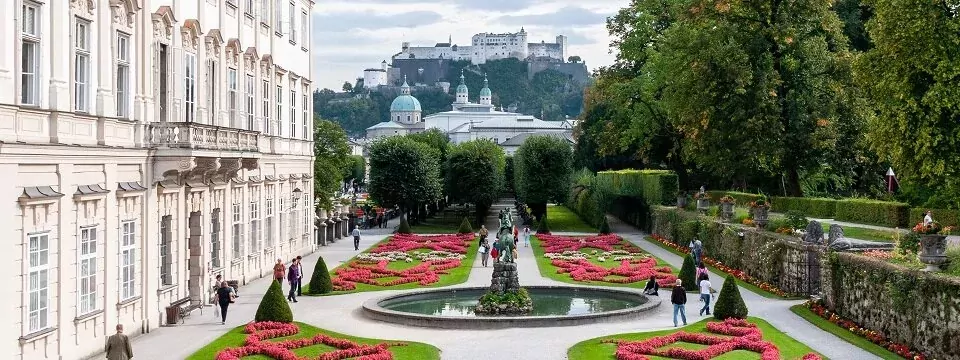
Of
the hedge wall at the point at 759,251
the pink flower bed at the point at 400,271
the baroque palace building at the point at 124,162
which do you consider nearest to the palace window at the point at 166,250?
the baroque palace building at the point at 124,162

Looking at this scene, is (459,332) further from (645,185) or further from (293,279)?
(645,185)

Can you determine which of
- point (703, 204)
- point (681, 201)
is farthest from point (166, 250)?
point (681, 201)

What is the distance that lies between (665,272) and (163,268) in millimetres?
18562

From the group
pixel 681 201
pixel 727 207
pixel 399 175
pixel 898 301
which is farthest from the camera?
pixel 399 175

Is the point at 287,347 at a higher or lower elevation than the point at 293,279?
lower

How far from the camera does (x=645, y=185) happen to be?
67000 mm

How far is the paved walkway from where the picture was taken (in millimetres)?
24156

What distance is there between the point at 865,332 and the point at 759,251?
11.8m

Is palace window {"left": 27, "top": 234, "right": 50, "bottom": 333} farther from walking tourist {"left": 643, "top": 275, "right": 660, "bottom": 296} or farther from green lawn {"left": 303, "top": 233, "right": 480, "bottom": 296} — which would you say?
walking tourist {"left": 643, "top": 275, "right": 660, "bottom": 296}

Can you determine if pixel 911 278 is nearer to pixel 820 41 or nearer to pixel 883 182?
pixel 820 41

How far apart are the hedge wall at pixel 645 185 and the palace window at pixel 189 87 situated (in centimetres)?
3614

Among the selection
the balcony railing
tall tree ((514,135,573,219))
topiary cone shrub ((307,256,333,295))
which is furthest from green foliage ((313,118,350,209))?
the balcony railing

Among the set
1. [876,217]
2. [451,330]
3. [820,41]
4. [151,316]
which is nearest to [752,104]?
[820,41]

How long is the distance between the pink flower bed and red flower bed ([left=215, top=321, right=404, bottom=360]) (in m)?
10.0
